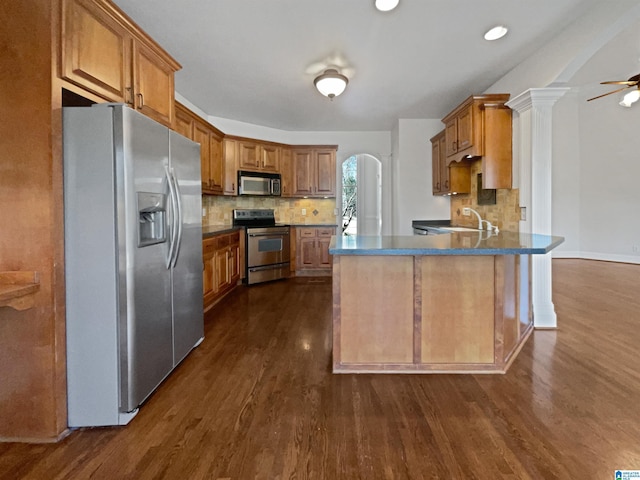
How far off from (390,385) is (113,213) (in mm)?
1818

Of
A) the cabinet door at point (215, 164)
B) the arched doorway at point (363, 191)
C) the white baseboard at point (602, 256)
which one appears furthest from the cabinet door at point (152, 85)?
the white baseboard at point (602, 256)

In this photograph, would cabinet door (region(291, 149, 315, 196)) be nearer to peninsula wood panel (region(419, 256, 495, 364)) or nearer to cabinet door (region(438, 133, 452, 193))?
cabinet door (region(438, 133, 452, 193))

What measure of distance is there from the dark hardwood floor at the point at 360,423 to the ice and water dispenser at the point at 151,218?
0.91 metres

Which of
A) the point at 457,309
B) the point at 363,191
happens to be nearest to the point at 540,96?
the point at 457,309

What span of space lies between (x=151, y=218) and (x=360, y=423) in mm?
1582

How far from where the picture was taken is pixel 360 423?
177cm

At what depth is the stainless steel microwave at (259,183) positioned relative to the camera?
5555mm

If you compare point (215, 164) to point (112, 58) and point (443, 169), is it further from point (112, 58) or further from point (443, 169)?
point (443, 169)

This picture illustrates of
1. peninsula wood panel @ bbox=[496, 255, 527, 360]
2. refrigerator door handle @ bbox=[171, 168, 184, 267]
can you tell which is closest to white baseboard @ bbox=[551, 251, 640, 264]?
peninsula wood panel @ bbox=[496, 255, 527, 360]

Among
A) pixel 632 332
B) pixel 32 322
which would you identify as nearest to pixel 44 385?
pixel 32 322

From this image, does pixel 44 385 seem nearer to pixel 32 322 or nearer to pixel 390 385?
pixel 32 322

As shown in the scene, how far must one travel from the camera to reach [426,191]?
19.0 ft

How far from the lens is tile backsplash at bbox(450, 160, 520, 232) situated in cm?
367

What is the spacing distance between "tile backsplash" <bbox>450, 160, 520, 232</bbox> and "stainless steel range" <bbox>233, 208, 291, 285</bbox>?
105 inches
